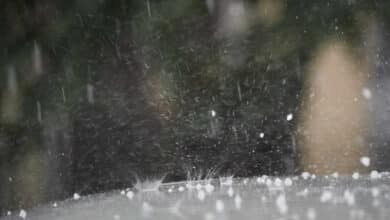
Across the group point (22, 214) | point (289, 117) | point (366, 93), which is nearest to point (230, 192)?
point (289, 117)

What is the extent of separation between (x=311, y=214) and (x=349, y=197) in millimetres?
274

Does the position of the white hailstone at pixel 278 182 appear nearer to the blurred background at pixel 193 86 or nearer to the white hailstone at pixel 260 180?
the white hailstone at pixel 260 180

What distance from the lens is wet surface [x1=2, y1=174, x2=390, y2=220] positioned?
6.03 ft

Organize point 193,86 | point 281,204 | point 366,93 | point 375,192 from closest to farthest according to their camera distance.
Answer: point 281,204
point 375,192
point 366,93
point 193,86

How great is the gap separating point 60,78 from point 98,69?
0.19 m

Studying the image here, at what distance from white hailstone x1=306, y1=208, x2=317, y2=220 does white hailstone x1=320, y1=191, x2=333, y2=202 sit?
157 mm

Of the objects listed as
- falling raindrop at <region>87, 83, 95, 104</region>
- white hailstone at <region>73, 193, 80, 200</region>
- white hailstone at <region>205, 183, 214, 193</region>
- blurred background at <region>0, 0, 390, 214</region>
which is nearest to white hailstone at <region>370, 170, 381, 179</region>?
blurred background at <region>0, 0, 390, 214</region>

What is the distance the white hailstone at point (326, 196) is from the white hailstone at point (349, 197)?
2.1 inches

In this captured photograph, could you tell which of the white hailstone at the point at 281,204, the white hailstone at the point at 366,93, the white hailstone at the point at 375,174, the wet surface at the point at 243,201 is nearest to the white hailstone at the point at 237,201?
the wet surface at the point at 243,201

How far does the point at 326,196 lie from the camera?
204cm

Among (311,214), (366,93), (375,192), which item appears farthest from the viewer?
(366,93)

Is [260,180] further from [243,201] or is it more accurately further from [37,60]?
[37,60]

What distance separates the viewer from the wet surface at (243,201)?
1.84m

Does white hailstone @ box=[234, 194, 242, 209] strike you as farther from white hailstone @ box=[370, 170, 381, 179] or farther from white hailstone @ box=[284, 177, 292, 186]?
white hailstone @ box=[370, 170, 381, 179]
